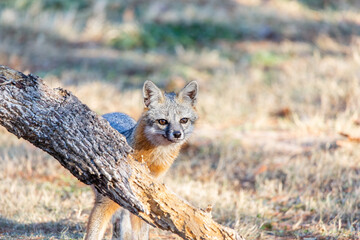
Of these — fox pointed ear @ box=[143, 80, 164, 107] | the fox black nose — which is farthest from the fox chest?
fox pointed ear @ box=[143, 80, 164, 107]

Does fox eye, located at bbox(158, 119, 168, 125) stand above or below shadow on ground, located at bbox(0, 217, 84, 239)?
above

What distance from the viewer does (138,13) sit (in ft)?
51.1

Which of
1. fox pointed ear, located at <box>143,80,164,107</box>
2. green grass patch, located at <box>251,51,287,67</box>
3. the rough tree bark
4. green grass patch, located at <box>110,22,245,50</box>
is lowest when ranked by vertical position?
the rough tree bark

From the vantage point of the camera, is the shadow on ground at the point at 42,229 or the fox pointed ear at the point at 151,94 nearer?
the fox pointed ear at the point at 151,94

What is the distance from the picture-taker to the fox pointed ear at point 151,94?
4.82 metres

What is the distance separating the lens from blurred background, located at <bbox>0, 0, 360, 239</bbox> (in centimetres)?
596

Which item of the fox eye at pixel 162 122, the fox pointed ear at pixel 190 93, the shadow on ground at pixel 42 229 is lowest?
the shadow on ground at pixel 42 229

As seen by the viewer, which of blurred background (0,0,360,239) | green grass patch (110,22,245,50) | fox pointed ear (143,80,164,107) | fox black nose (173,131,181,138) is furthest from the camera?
green grass patch (110,22,245,50)

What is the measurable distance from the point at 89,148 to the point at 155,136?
102 cm

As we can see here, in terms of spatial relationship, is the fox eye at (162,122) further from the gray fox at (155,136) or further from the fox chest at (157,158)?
the fox chest at (157,158)

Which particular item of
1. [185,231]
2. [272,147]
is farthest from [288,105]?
[185,231]

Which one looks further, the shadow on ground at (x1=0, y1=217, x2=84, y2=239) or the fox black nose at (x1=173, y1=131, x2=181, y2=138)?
the shadow on ground at (x1=0, y1=217, x2=84, y2=239)

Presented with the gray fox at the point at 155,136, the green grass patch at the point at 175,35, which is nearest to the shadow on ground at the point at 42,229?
the gray fox at the point at 155,136

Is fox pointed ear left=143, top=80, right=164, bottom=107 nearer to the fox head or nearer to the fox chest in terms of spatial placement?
the fox head
